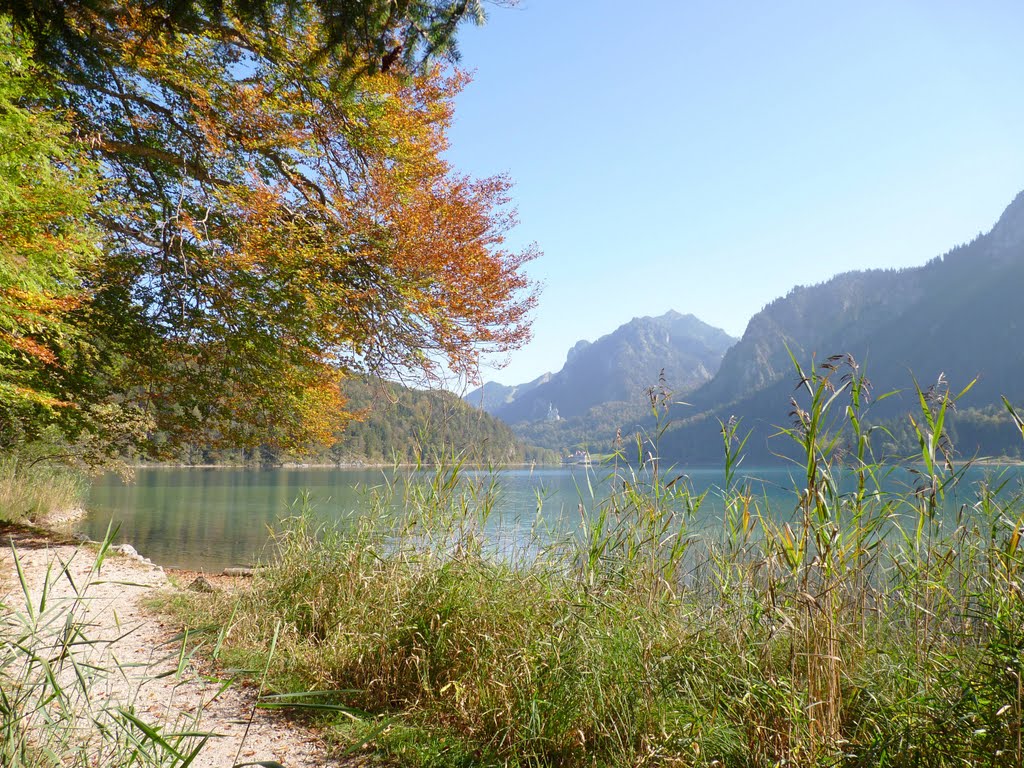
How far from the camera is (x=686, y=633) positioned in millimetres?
2965

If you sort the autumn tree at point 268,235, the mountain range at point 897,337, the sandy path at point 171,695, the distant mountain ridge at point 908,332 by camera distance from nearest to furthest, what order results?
the sandy path at point 171,695
the autumn tree at point 268,235
the mountain range at point 897,337
the distant mountain ridge at point 908,332

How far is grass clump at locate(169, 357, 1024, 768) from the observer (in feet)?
7.62

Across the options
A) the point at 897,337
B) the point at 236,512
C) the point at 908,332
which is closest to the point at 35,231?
the point at 236,512

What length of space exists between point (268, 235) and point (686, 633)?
22.9ft

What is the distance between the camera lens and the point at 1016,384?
108 m

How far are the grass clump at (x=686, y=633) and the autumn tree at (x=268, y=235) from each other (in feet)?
14.2

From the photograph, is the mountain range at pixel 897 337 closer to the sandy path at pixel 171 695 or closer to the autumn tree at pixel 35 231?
the autumn tree at pixel 35 231

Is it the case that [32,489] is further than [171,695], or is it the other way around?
[32,489]

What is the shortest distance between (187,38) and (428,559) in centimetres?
708

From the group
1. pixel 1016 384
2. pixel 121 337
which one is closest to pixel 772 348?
pixel 1016 384

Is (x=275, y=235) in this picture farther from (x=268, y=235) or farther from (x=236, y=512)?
(x=236, y=512)

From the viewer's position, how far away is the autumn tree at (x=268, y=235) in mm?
7707

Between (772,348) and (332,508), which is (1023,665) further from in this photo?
(772,348)

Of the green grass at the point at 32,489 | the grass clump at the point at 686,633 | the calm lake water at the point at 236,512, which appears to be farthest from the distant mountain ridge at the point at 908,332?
the grass clump at the point at 686,633
